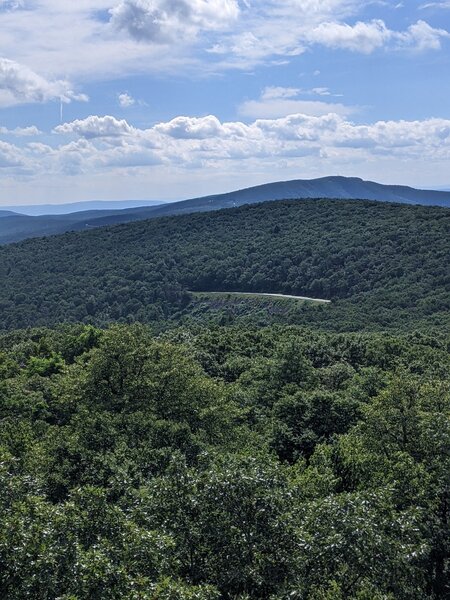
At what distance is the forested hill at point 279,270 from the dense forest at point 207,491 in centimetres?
7702

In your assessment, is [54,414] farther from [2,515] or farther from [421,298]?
[421,298]

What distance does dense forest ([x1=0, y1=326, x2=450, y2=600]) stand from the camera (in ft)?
46.7

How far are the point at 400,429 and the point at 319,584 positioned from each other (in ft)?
41.4

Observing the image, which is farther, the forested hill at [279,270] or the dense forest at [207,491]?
the forested hill at [279,270]

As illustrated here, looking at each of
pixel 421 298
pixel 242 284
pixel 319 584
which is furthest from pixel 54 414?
pixel 242 284

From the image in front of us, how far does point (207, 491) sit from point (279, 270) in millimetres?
142310

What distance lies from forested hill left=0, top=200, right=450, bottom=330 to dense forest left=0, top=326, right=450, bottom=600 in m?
77.0

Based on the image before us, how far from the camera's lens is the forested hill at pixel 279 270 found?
12131 centimetres

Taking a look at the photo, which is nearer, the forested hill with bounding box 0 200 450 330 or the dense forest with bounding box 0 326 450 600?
the dense forest with bounding box 0 326 450 600

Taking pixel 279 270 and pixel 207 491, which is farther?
pixel 279 270

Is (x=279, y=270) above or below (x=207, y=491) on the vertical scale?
below

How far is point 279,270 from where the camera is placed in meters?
157

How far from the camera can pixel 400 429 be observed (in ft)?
85.5

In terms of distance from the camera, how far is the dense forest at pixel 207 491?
46.7 feet
